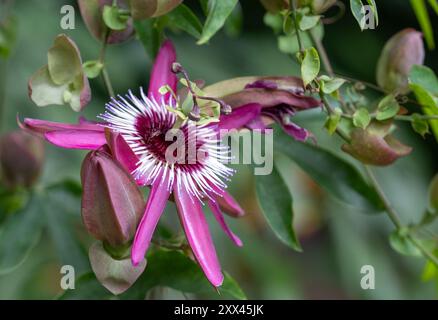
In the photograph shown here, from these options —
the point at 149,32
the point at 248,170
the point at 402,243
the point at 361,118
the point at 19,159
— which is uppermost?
the point at 149,32

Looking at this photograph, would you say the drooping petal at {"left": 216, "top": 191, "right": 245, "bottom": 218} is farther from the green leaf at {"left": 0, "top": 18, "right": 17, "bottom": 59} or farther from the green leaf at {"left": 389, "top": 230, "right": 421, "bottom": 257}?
the green leaf at {"left": 0, "top": 18, "right": 17, "bottom": 59}

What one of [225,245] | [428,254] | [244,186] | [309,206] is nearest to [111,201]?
[428,254]

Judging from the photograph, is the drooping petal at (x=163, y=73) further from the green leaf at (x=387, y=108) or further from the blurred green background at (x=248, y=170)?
the blurred green background at (x=248, y=170)

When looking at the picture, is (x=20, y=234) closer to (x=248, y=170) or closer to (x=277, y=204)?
(x=277, y=204)

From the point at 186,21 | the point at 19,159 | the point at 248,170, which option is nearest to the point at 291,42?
the point at 186,21

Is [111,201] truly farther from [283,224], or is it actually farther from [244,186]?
[244,186]

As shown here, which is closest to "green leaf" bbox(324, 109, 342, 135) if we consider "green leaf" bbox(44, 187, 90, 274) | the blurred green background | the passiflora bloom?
the passiflora bloom
